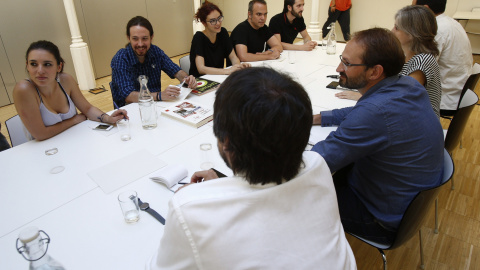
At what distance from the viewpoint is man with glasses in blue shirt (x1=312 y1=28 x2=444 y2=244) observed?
47.9 inches

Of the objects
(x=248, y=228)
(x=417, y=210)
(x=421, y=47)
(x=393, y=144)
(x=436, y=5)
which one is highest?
(x=436, y=5)

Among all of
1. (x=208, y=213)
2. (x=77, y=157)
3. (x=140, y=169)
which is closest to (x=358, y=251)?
(x=140, y=169)

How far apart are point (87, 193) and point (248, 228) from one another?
88 centimetres

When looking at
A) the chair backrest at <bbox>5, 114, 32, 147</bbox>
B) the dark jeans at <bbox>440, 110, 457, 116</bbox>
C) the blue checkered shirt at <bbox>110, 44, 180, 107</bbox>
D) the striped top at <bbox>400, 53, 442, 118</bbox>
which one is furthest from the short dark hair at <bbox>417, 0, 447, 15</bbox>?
the chair backrest at <bbox>5, 114, 32, 147</bbox>

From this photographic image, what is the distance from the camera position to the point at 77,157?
151cm

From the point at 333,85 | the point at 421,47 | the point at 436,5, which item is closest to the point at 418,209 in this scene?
the point at 421,47

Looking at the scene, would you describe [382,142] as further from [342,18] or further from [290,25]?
Result: [342,18]

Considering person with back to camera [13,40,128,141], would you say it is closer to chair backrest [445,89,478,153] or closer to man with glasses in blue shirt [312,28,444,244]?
man with glasses in blue shirt [312,28,444,244]

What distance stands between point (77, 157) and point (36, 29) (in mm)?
3661

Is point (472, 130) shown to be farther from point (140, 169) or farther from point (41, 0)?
point (41, 0)

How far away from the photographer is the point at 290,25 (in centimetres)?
398

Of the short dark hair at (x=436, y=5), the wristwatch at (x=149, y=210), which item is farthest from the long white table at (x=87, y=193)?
the short dark hair at (x=436, y=5)

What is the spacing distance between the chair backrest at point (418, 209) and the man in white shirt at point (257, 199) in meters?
0.56

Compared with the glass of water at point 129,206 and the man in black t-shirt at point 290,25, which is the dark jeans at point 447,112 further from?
the glass of water at point 129,206
